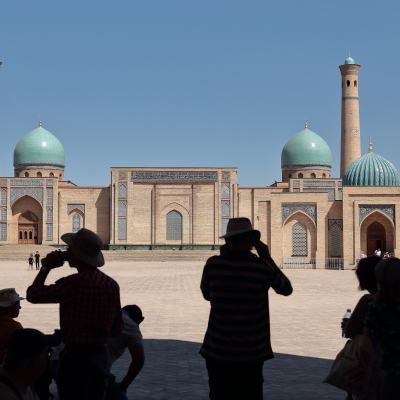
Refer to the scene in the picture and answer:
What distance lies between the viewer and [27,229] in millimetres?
36469

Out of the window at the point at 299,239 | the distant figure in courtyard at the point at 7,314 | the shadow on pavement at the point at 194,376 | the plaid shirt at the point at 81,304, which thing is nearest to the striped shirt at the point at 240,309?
the plaid shirt at the point at 81,304

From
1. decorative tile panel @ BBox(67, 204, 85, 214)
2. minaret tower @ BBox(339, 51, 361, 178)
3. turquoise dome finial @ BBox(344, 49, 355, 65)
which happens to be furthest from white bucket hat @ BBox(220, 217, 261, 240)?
turquoise dome finial @ BBox(344, 49, 355, 65)

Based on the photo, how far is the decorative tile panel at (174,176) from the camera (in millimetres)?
35875

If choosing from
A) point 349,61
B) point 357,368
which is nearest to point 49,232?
point 349,61

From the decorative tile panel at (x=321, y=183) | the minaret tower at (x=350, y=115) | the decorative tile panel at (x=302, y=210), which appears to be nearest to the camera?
the decorative tile panel at (x=302, y=210)

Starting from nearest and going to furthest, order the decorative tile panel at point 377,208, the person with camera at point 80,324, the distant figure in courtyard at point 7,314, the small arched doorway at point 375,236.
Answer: the person with camera at point 80,324 → the distant figure in courtyard at point 7,314 → the decorative tile panel at point 377,208 → the small arched doorway at point 375,236

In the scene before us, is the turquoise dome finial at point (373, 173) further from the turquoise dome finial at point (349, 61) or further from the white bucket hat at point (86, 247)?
the white bucket hat at point (86, 247)

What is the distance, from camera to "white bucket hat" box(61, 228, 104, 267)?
3.18 meters

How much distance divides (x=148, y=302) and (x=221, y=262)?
869 centimetres

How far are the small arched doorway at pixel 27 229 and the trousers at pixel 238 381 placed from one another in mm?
34653

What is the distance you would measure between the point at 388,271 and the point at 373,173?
28.2 meters

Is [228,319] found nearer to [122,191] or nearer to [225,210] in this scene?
[225,210]

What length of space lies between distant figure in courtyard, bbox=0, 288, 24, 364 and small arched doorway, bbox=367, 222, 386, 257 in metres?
25.4

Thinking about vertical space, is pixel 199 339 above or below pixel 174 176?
below
